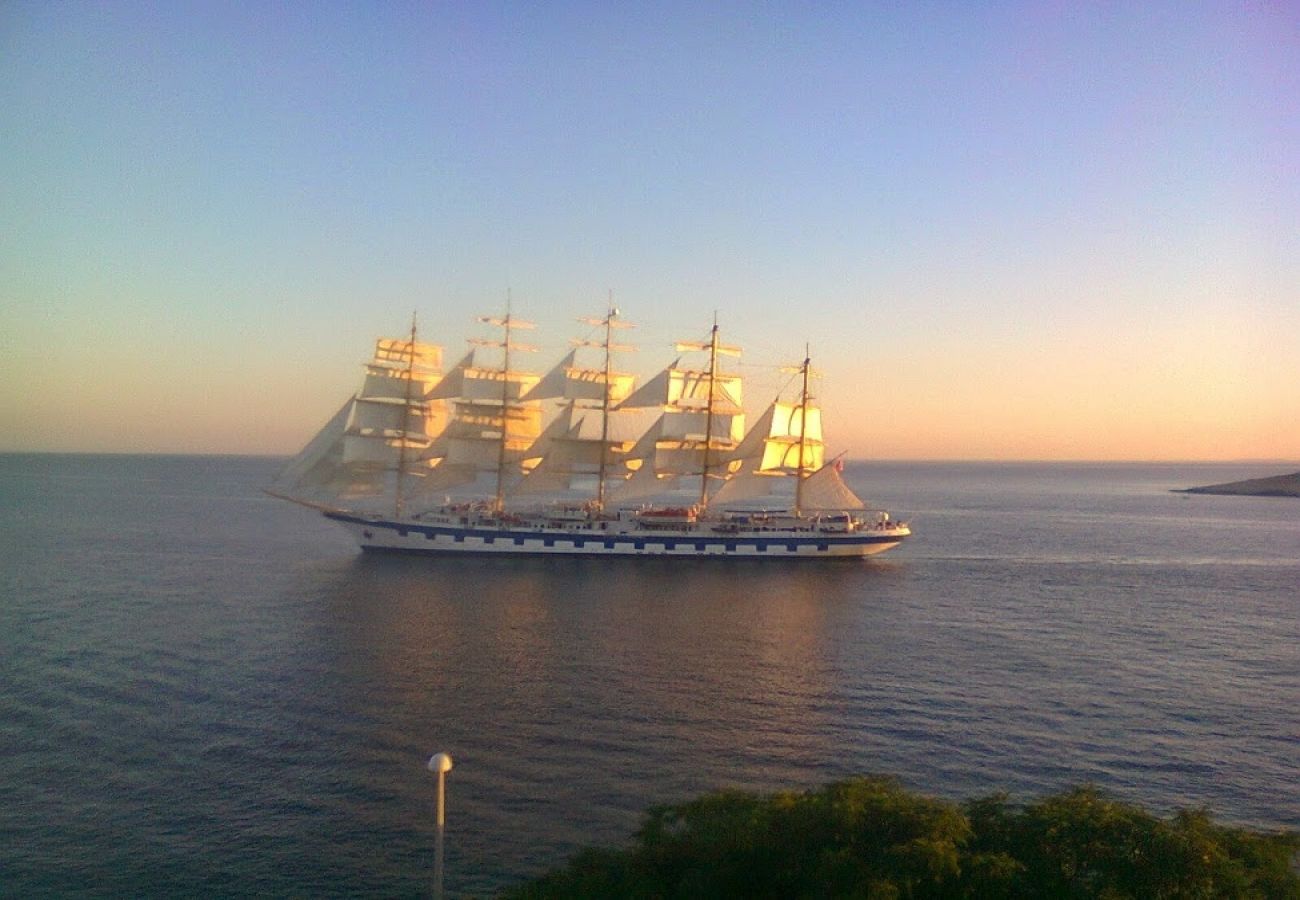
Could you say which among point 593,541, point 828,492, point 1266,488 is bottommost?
point 593,541

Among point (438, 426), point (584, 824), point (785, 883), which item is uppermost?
point (438, 426)

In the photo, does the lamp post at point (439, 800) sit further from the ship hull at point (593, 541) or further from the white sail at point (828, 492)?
the white sail at point (828, 492)

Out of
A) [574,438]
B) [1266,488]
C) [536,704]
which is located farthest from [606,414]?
[1266,488]

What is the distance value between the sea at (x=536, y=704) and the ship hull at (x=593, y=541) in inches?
227

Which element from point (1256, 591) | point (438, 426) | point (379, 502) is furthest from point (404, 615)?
point (379, 502)

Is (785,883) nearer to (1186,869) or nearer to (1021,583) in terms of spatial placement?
(1186,869)

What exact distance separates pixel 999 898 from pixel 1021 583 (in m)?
46.7

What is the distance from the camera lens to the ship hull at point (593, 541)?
214ft

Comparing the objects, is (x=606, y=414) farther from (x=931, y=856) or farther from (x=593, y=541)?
(x=931, y=856)

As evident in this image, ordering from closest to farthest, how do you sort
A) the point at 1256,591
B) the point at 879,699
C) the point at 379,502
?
the point at 879,699
the point at 1256,591
the point at 379,502

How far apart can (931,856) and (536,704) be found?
18825mm

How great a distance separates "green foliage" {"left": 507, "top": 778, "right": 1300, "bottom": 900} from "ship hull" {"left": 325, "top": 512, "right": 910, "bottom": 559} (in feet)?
170

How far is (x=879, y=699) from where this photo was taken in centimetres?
3031

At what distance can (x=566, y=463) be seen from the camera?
74.4 meters
